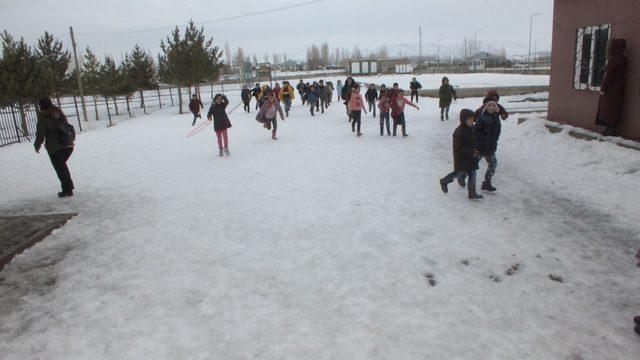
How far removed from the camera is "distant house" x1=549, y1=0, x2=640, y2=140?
8781 millimetres

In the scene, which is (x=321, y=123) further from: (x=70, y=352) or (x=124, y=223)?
(x=70, y=352)

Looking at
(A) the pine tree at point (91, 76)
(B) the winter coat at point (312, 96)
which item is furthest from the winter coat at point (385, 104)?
(A) the pine tree at point (91, 76)

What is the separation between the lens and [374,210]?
22.6 feet

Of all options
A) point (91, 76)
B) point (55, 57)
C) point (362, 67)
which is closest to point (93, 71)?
point (91, 76)

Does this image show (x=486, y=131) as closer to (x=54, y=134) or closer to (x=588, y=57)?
(x=588, y=57)

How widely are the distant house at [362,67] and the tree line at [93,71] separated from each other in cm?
4377

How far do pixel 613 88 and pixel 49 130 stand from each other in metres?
11.0

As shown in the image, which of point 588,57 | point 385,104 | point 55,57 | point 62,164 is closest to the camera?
point 62,164

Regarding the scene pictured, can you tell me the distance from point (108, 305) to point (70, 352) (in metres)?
0.74

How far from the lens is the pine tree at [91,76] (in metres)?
34.4

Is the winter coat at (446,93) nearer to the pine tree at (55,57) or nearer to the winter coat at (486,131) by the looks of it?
the winter coat at (486,131)

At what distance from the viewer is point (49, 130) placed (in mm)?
7910

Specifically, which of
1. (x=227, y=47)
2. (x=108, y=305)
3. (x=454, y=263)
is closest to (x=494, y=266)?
(x=454, y=263)

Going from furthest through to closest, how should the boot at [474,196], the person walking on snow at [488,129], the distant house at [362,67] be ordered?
1. the distant house at [362,67]
2. the boot at [474,196]
3. the person walking on snow at [488,129]
